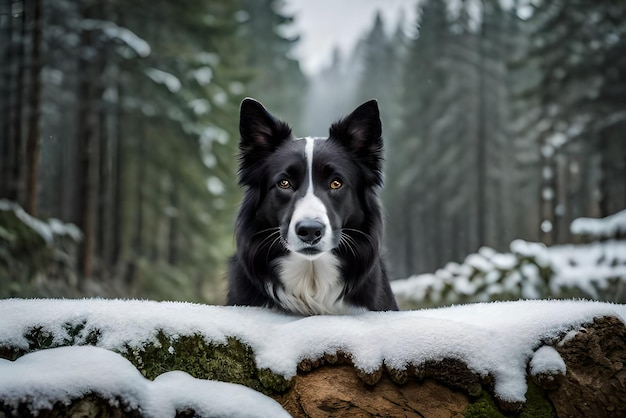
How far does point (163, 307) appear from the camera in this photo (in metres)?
3.28

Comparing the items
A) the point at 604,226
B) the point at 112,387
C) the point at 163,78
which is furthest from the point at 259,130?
the point at 604,226

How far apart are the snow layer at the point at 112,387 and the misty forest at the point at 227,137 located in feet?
8.34

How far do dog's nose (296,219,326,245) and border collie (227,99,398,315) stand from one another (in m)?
0.08

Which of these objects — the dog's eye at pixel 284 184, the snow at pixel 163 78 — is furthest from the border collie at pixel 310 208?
the snow at pixel 163 78

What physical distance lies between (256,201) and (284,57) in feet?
91.4

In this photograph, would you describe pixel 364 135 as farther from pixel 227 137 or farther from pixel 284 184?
pixel 227 137

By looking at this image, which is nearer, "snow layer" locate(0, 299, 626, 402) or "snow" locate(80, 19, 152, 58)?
"snow layer" locate(0, 299, 626, 402)

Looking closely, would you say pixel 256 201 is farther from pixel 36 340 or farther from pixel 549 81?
pixel 549 81

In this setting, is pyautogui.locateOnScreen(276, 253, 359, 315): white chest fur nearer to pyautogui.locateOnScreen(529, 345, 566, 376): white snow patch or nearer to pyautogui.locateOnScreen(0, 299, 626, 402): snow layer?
pyautogui.locateOnScreen(0, 299, 626, 402): snow layer

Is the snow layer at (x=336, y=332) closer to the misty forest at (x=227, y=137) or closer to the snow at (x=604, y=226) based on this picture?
the misty forest at (x=227, y=137)

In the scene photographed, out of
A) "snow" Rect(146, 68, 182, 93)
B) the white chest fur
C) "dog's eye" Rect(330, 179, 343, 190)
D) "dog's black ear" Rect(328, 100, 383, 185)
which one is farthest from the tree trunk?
"dog's eye" Rect(330, 179, 343, 190)

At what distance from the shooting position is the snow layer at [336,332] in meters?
3.04

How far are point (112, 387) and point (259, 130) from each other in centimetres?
232

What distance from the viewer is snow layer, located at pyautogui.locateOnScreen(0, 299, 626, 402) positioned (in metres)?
3.04
